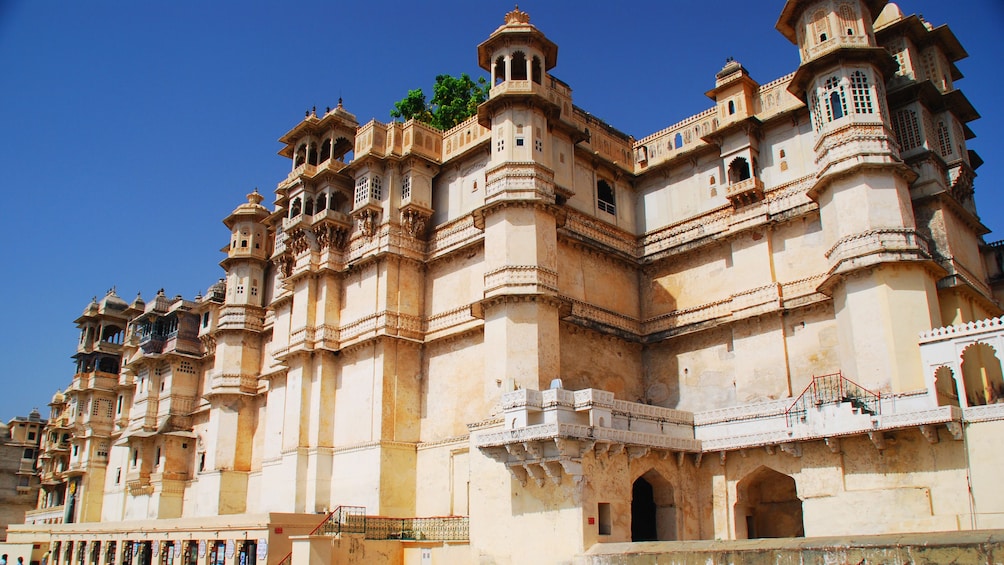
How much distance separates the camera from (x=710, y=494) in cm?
2478

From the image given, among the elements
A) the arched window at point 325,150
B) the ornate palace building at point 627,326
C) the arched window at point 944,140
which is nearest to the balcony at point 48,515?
the ornate palace building at point 627,326

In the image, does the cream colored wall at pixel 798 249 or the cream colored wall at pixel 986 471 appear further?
the cream colored wall at pixel 798 249

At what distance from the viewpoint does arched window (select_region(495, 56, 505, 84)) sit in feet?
101

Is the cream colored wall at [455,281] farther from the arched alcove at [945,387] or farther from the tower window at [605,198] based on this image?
the arched alcove at [945,387]

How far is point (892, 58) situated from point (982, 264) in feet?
26.7

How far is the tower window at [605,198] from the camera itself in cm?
3294

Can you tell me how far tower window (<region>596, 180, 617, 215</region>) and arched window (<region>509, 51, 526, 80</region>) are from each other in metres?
5.18

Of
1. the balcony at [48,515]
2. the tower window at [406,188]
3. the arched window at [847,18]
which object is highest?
the arched window at [847,18]

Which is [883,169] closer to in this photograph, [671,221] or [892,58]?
[892,58]

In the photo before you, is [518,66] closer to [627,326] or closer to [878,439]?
[627,326]

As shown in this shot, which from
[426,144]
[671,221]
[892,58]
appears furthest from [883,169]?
[426,144]

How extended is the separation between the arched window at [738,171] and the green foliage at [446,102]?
16.2 metres

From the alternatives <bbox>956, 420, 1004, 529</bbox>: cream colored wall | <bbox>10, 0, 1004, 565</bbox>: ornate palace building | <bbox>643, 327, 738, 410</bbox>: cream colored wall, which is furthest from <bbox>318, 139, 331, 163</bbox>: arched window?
<bbox>956, 420, 1004, 529</bbox>: cream colored wall

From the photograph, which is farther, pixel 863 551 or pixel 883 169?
pixel 883 169
